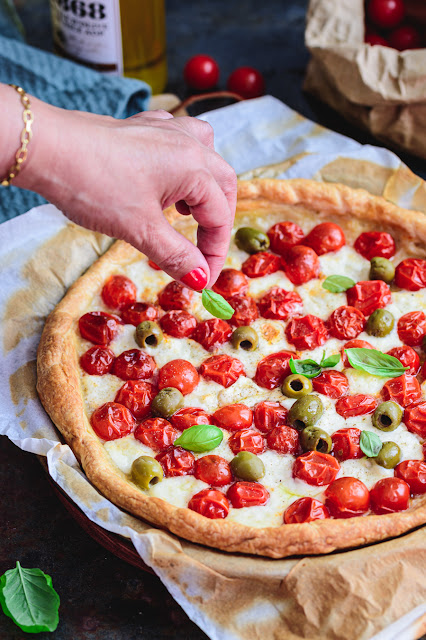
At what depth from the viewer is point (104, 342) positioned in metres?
3.61

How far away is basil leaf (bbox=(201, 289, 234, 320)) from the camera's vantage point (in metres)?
3.45

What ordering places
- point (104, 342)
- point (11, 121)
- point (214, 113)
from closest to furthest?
point (11, 121), point (104, 342), point (214, 113)

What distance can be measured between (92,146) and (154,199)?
0.31 metres

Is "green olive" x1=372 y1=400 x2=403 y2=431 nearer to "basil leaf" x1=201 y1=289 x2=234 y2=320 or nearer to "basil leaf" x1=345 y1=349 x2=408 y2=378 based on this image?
"basil leaf" x1=345 y1=349 x2=408 y2=378

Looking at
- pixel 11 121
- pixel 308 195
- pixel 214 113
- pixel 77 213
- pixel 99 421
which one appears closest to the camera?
pixel 11 121

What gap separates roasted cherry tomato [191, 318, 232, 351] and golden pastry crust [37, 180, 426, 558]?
633mm

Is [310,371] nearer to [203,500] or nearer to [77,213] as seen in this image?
[203,500]

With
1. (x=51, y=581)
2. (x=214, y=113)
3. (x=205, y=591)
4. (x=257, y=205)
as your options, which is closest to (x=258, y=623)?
(x=205, y=591)

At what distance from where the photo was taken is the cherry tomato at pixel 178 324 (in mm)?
3645

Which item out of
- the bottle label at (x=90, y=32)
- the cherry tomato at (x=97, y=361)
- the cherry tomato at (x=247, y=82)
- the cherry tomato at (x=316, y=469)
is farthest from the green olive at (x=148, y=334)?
the cherry tomato at (x=247, y=82)

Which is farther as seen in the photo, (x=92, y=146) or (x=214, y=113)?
(x=214, y=113)

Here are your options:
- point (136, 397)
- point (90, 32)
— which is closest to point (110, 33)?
point (90, 32)

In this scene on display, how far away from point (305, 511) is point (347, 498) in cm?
18

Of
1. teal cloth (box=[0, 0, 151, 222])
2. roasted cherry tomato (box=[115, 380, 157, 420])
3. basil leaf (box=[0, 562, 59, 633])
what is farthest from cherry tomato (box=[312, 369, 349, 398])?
teal cloth (box=[0, 0, 151, 222])
